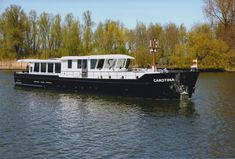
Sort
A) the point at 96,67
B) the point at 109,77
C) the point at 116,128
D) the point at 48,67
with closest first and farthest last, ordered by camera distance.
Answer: the point at 116,128
the point at 109,77
the point at 96,67
the point at 48,67

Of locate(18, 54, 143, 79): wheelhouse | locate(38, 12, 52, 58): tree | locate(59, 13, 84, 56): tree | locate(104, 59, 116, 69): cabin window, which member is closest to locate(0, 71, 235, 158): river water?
locate(18, 54, 143, 79): wheelhouse

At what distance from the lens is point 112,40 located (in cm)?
9256

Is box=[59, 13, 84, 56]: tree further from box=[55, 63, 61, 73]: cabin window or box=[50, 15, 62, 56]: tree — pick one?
box=[55, 63, 61, 73]: cabin window

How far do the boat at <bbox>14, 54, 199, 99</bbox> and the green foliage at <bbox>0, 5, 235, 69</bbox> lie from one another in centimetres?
4323

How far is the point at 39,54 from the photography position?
108m

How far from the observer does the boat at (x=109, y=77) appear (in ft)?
116

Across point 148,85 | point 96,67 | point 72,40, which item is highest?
point 72,40

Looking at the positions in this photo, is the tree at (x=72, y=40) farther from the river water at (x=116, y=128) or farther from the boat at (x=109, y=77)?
the river water at (x=116, y=128)

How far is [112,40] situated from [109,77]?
2127 inches

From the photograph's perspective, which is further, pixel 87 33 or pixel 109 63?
pixel 87 33

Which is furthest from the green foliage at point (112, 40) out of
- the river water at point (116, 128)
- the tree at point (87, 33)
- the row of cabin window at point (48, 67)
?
the river water at point (116, 128)

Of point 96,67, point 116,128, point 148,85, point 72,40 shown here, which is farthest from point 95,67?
point 72,40

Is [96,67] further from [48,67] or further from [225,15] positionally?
A: [225,15]

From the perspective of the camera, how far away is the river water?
18.3 metres
